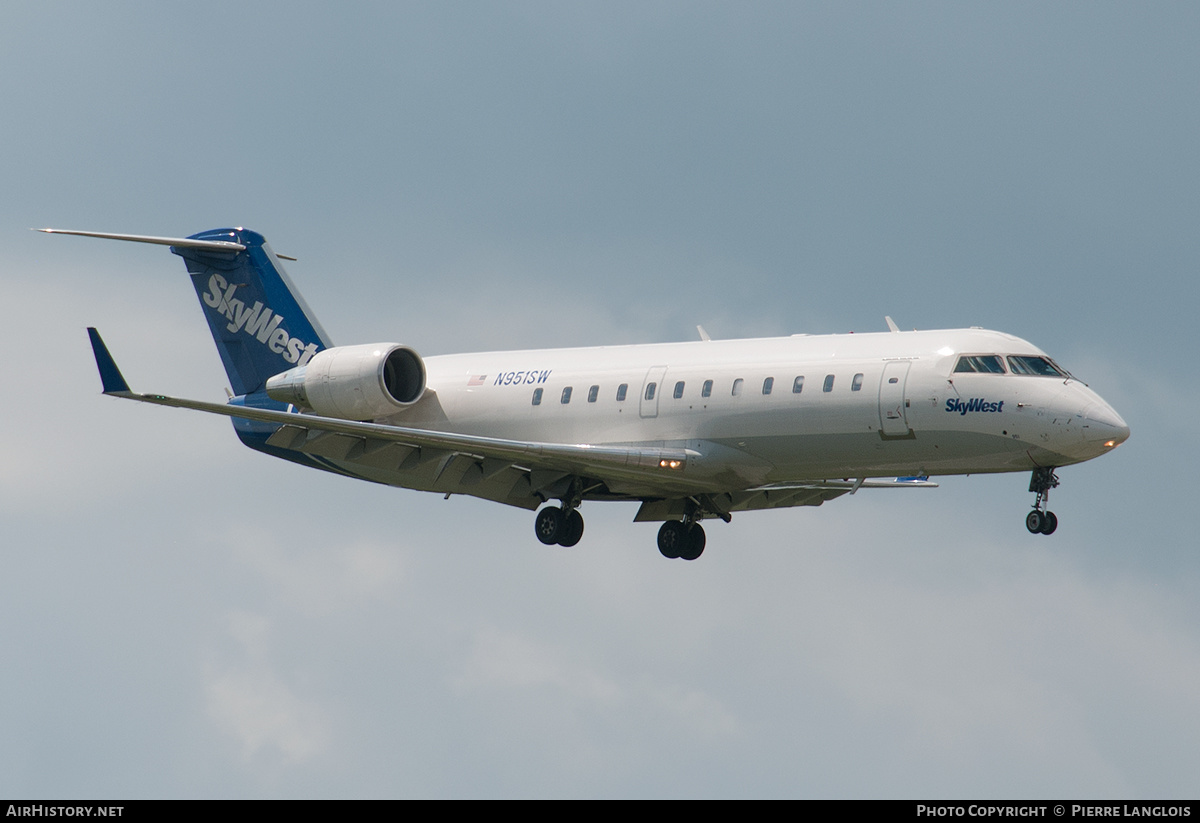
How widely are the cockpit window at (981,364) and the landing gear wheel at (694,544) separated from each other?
7.90 m

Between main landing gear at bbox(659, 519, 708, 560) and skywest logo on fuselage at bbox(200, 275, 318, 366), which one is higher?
skywest logo on fuselage at bbox(200, 275, 318, 366)

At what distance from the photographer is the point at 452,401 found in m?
35.2

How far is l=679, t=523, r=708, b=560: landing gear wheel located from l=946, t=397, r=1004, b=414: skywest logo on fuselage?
7735 millimetres

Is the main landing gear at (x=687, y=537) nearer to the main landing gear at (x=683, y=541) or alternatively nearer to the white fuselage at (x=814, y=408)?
the main landing gear at (x=683, y=541)

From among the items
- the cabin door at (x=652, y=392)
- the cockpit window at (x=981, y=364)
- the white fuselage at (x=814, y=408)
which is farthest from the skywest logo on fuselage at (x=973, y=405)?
the cabin door at (x=652, y=392)

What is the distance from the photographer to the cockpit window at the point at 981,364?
29766mm

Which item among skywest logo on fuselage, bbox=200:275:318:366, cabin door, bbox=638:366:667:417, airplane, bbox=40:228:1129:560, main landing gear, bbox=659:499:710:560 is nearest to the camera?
airplane, bbox=40:228:1129:560

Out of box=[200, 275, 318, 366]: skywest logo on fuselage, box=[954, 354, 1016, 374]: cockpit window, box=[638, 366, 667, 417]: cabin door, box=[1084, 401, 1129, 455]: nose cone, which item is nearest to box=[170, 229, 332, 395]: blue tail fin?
box=[200, 275, 318, 366]: skywest logo on fuselage

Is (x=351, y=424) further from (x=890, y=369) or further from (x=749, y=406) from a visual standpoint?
(x=890, y=369)

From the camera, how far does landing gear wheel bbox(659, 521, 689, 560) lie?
35.7m

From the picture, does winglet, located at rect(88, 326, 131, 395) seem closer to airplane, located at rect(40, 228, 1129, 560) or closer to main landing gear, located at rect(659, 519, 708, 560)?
airplane, located at rect(40, 228, 1129, 560)

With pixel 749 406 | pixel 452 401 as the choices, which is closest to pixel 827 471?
pixel 749 406

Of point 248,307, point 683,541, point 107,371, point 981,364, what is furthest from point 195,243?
point 981,364

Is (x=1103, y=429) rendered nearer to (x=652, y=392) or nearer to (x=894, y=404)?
(x=894, y=404)
